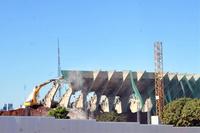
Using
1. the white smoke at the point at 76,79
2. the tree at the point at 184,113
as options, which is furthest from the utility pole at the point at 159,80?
the tree at the point at 184,113

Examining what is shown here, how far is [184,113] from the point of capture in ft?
231

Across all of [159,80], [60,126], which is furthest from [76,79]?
[60,126]

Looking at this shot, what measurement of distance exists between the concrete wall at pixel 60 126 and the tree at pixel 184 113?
101 feet

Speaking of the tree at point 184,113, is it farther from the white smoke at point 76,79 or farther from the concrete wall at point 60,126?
the white smoke at point 76,79

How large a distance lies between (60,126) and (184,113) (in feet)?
141

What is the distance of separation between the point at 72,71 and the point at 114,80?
14.7 m

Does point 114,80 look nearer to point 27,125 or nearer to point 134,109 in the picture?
point 134,109

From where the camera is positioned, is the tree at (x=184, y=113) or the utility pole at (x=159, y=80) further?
the utility pole at (x=159, y=80)

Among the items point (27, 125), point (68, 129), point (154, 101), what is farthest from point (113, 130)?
point (154, 101)

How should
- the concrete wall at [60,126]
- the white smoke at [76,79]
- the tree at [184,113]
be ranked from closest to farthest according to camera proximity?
1. the concrete wall at [60,126]
2. the tree at [184,113]
3. the white smoke at [76,79]

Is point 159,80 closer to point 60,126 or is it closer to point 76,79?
point 76,79

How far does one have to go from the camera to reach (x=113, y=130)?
35094 millimetres

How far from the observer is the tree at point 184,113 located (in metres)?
68.9

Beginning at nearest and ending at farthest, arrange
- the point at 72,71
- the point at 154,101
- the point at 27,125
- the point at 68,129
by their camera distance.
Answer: the point at 27,125
the point at 68,129
the point at 72,71
the point at 154,101
